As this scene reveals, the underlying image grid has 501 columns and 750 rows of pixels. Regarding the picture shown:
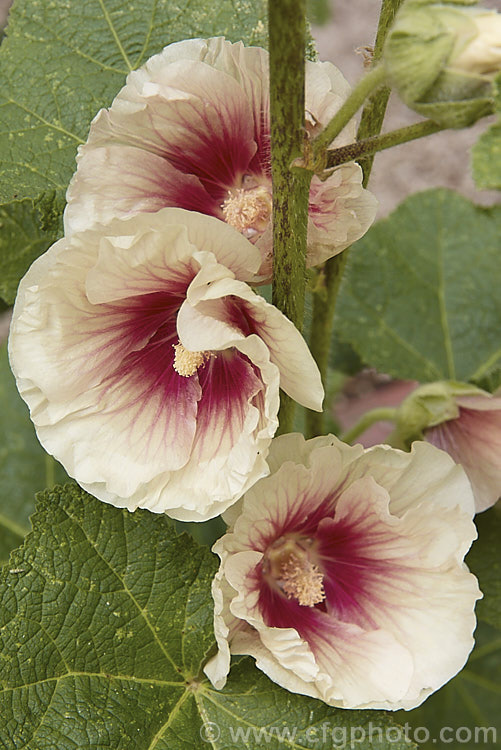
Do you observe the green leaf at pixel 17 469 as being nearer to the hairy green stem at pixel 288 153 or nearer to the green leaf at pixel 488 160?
the hairy green stem at pixel 288 153

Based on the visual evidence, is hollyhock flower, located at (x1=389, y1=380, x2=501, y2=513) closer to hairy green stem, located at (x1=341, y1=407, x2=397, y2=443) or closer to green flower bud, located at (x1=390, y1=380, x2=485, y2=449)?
green flower bud, located at (x1=390, y1=380, x2=485, y2=449)

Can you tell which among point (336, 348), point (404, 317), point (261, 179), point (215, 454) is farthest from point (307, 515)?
point (336, 348)

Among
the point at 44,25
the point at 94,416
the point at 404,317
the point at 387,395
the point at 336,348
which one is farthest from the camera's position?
the point at 387,395

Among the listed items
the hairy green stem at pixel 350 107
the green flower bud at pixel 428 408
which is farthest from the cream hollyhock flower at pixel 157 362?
the green flower bud at pixel 428 408

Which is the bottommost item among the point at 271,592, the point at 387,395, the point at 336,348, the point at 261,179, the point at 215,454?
the point at 387,395

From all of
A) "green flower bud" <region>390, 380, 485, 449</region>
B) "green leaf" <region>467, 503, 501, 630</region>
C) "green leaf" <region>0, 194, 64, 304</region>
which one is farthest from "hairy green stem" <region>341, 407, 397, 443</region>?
"green leaf" <region>0, 194, 64, 304</region>

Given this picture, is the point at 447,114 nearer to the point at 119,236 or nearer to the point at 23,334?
the point at 119,236
